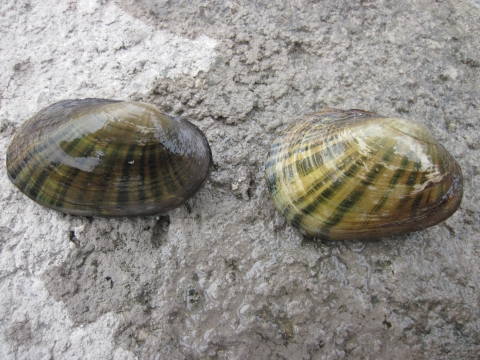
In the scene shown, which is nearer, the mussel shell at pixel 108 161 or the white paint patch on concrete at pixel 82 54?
the mussel shell at pixel 108 161

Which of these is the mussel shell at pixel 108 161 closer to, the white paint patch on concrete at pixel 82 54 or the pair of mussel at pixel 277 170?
the pair of mussel at pixel 277 170

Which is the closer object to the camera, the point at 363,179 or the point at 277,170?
the point at 363,179

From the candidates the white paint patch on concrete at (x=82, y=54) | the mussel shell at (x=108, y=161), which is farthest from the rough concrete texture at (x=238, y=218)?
the mussel shell at (x=108, y=161)

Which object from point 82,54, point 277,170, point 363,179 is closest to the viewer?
point 363,179

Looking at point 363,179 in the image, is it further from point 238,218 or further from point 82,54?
point 82,54

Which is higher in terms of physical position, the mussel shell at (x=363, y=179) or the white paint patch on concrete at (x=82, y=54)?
the white paint patch on concrete at (x=82, y=54)

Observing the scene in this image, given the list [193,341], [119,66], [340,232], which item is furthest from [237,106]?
[193,341]

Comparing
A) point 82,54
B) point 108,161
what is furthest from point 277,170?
point 82,54
